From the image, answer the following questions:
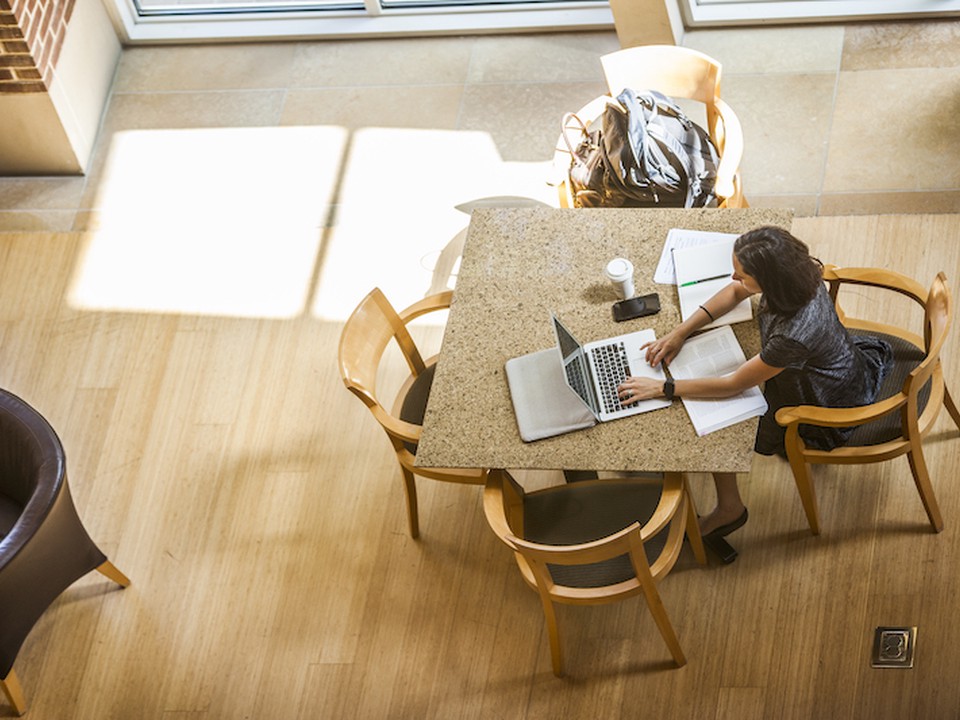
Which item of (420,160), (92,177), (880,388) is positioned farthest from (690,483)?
(92,177)

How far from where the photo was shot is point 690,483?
419 cm

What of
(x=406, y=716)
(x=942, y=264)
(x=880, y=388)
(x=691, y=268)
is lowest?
(x=406, y=716)

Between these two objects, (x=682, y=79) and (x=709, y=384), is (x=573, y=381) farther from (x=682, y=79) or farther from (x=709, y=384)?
(x=682, y=79)

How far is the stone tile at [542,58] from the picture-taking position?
557cm

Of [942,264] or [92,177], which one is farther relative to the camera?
[92,177]

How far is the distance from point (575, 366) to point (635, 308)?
11.6 inches

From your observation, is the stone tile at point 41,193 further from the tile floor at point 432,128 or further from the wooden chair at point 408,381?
the wooden chair at point 408,381

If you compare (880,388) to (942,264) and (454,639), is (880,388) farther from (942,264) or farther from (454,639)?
(454,639)

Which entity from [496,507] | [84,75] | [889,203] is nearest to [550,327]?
[496,507]

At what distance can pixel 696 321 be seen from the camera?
3533 millimetres

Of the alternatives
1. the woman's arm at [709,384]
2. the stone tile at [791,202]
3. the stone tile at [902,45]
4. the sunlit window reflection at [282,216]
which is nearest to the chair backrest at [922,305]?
the woman's arm at [709,384]

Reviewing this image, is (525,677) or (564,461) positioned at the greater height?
(564,461)

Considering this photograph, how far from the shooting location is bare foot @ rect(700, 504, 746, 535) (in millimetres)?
3902

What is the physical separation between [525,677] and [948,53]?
11.0 ft
